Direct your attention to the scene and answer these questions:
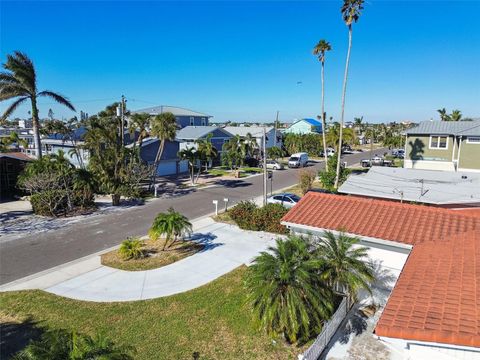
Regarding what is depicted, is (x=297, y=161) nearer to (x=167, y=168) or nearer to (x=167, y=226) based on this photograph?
(x=167, y=168)

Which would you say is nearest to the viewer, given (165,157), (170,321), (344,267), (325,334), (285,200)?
(325,334)

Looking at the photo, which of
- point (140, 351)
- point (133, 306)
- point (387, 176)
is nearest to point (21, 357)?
point (140, 351)

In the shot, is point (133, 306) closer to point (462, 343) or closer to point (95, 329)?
point (95, 329)

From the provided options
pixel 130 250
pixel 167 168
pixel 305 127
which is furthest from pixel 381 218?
pixel 305 127

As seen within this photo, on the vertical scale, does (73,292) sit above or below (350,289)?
below

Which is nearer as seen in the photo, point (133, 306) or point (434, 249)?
point (434, 249)

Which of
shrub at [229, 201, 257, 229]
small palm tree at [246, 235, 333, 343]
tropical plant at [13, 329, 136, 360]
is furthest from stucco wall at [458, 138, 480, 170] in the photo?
tropical plant at [13, 329, 136, 360]
